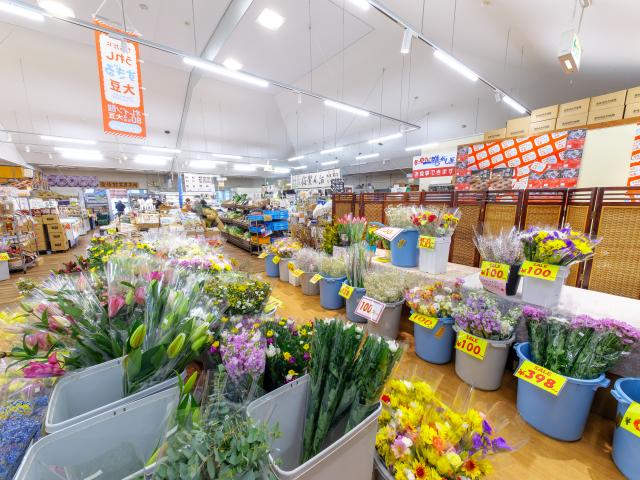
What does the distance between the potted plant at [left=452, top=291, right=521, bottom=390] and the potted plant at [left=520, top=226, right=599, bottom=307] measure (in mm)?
182

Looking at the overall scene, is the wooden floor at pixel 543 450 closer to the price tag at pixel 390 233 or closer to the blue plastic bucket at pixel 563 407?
the blue plastic bucket at pixel 563 407

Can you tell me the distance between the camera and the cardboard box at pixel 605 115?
4262 millimetres

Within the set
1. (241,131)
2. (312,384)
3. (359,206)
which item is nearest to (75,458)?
(312,384)

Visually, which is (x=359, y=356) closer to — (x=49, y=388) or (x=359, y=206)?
(x=49, y=388)

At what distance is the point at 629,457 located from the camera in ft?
3.60

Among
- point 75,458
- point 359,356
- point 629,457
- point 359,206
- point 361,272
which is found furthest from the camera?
point 359,206

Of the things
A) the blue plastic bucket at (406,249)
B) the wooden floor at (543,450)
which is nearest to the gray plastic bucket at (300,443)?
the wooden floor at (543,450)

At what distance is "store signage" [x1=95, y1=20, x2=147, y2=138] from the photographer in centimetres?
390

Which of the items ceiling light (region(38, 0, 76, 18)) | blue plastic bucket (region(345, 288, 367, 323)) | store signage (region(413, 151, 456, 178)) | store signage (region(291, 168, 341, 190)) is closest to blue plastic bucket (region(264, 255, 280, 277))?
blue plastic bucket (region(345, 288, 367, 323))

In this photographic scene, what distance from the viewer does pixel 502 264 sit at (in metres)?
Answer: 1.64

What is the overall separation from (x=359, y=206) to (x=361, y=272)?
1877 millimetres

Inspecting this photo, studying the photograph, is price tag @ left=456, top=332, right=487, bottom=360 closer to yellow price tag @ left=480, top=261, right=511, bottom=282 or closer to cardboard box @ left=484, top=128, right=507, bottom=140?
yellow price tag @ left=480, top=261, right=511, bottom=282

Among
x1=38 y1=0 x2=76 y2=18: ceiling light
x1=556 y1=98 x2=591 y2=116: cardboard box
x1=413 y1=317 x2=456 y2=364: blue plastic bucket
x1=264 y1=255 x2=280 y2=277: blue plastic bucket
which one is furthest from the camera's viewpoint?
→ x1=556 y1=98 x2=591 y2=116: cardboard box

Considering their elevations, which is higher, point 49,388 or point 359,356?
point 359,356
